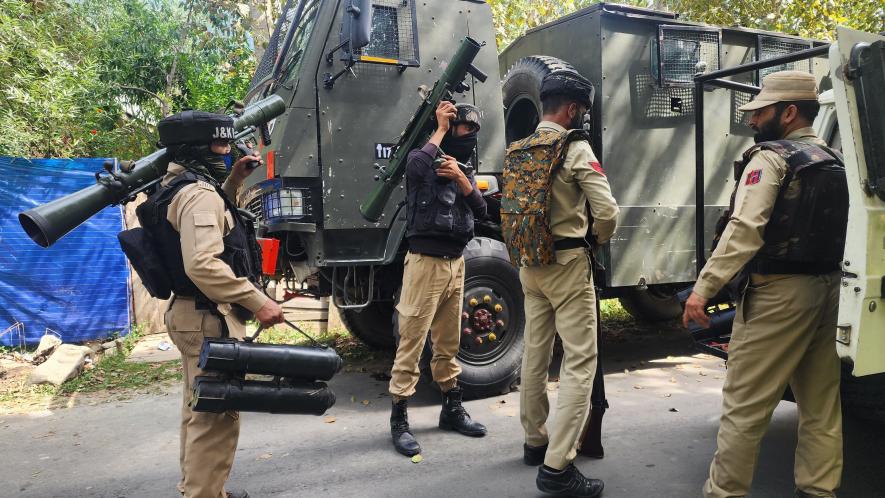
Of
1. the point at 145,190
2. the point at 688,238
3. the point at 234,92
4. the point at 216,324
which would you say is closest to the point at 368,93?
the point at 145,190


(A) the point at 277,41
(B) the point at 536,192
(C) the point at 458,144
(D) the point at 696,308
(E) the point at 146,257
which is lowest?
(D) the point at 696,308

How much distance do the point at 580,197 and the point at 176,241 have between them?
183 cm

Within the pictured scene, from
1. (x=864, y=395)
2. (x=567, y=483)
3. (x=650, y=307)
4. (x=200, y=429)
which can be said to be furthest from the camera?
(x=650, y=307)

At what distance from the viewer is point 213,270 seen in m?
2.45

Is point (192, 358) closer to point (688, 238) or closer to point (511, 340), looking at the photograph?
point (511, 340)

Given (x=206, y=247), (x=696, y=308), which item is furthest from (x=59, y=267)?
(x=696, y=308)

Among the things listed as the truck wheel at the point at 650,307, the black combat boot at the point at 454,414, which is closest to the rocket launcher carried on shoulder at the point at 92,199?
the black combat boot at the point at 454,414

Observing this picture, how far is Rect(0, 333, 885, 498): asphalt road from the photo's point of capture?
10.5ft

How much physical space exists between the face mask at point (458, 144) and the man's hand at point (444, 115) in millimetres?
147

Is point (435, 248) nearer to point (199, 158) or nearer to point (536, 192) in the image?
point (536, 192)

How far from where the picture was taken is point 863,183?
7.13ft

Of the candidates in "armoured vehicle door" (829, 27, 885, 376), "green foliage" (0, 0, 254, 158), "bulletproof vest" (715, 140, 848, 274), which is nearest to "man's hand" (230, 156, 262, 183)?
"bulletproof vest" (715, 140, 848, 274)

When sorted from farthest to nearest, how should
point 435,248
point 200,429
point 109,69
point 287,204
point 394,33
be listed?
point 109,69, point 394,33, point 287,204, point 435,248, point 200,429

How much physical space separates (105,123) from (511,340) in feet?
25.3
